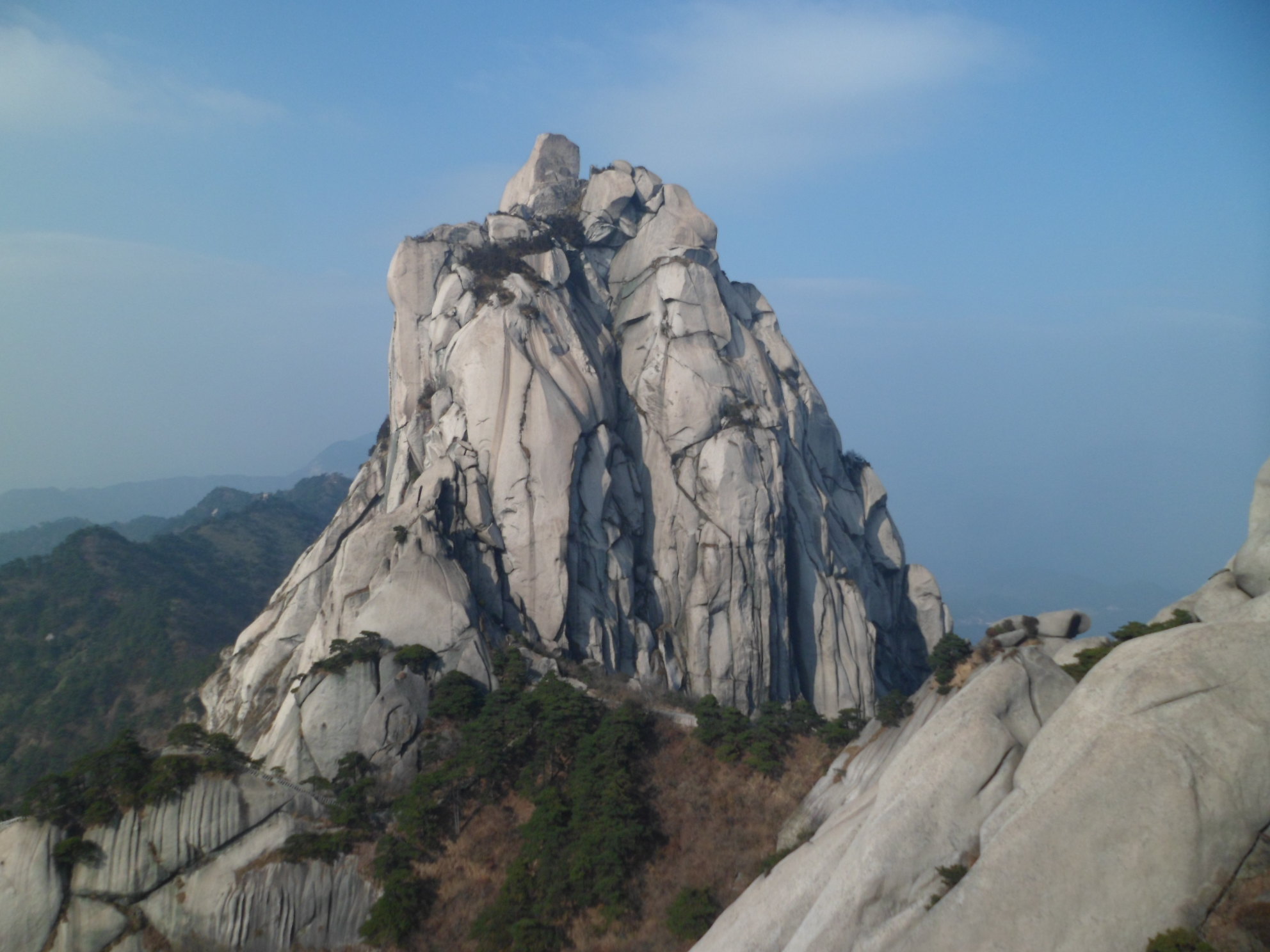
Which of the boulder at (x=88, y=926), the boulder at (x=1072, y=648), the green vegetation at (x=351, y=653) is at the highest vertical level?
the boulder at (x=1072, y=648)

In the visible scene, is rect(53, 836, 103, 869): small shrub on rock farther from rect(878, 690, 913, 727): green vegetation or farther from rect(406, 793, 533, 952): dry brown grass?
rect(878, 690, 913, 727): green vegetation

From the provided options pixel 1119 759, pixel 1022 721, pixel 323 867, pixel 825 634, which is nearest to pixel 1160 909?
pixel 1119 759

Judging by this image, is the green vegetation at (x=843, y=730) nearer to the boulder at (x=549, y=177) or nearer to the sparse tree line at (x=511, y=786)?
the sparse tree line at (x=511, y=786)

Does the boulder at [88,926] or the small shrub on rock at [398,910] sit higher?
the boulder at [88,926]

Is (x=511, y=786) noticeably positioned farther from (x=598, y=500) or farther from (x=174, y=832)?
(x=598, y=500)

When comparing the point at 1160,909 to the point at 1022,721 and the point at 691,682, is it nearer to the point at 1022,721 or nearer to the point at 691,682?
the point at 1022,721

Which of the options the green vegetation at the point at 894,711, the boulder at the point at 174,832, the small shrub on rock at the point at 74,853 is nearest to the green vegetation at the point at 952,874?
the green vegetation at the point at 894,711
